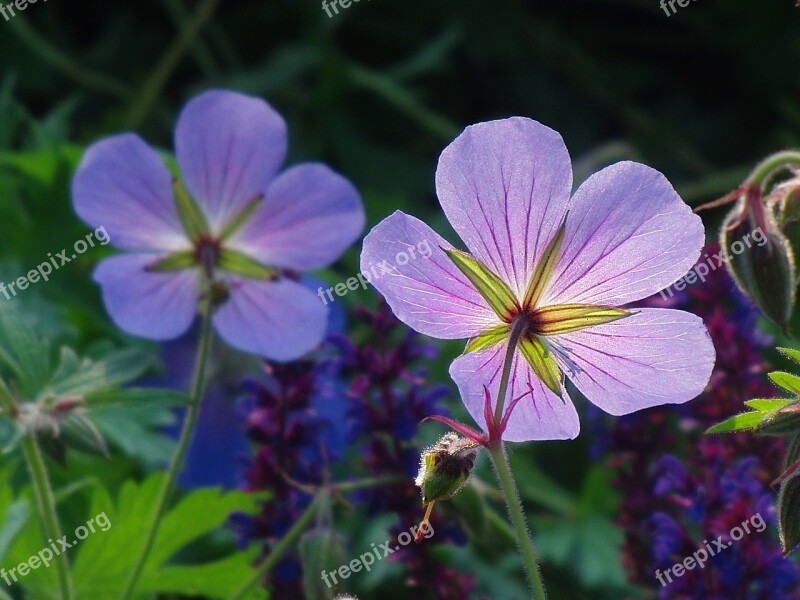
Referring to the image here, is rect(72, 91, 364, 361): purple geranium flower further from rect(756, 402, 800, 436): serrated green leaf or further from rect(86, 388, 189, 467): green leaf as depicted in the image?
rect(756, 402, 800, 436): serrated green leaf

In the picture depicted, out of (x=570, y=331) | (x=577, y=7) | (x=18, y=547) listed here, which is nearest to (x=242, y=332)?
(x=18, y=547)

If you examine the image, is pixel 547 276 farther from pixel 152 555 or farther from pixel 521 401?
pixel 152 555

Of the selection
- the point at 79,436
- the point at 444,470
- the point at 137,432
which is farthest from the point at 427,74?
the point at 444,470

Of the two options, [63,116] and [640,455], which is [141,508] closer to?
[640,455]

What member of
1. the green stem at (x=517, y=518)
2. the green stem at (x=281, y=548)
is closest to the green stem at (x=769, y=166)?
the green stem at (x=517, y=518)

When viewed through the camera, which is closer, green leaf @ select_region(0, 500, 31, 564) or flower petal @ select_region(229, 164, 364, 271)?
green leaf @ select_region(0, 500, 31, 564)

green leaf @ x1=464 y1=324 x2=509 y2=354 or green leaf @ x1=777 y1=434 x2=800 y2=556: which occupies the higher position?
green leaf @ x1=464 y1=324 x2=509 y2=354

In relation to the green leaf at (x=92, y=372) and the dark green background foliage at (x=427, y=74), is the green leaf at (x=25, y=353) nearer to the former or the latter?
the green leaf at (x=92, y=372)

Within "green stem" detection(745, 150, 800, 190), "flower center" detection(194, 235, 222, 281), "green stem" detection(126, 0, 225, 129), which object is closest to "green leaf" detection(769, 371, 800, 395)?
"green stem" detection(745, 150, 800, 190)
